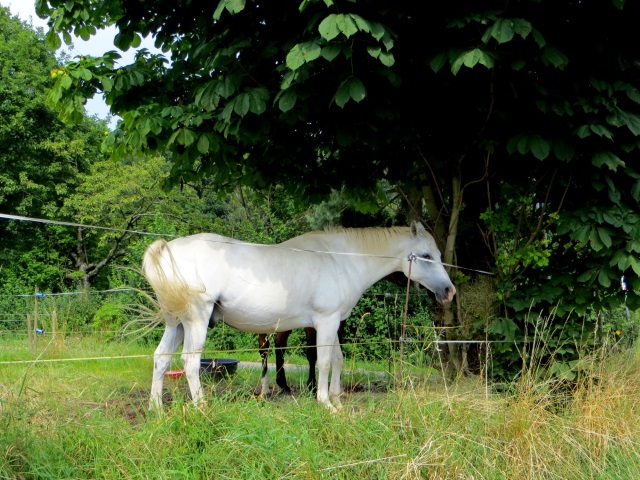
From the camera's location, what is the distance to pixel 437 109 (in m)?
6.14

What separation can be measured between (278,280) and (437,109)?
2260mm

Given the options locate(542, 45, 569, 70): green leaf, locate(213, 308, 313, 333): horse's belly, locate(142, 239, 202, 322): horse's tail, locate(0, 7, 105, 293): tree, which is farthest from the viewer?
locate(0, 7, 105, 293): tree

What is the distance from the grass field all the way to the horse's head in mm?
1363

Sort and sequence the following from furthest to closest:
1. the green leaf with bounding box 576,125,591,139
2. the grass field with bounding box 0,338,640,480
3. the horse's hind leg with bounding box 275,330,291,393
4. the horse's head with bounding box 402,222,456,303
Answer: the horse's hind leg with bounding box 275,330,291,393, the horse's head with bounding box 402,222,456,303, the green leaf with bounding box 576,125,591,139, the grass field with bounding box 0,338,640,480

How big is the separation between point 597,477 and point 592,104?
2.62 metres

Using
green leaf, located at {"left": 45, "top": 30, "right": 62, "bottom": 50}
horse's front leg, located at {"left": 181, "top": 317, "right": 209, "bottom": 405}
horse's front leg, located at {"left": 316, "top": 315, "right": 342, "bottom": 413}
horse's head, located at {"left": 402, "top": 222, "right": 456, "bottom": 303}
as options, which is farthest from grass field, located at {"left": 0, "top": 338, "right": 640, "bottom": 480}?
green leaf, located at {"left": 45, "top": 30, "right": 62, "bottom": 50}

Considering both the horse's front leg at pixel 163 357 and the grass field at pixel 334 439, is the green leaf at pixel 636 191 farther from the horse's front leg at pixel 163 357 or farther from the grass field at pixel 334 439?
the horse's front leg at pixel 163 357

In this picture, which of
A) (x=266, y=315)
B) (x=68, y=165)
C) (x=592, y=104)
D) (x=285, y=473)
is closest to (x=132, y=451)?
(x=285, y=473)

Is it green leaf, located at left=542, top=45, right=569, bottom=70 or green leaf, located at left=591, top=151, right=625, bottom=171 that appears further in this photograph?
green leaf, located at left=591, top=151, right=625, bottom=171

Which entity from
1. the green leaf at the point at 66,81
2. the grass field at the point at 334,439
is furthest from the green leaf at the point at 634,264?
the green leaf at the point at 66,81

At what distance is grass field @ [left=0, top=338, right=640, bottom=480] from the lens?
3.53 m

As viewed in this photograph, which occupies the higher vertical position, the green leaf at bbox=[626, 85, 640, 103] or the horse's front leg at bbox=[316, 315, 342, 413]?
the green leaf at bbox=[626, 85, 640, 103]

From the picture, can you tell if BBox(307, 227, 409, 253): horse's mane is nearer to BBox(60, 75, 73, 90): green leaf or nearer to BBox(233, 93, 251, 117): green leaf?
BBox(233, 93, 251, 117): green leaf

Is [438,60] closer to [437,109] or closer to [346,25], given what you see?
[346,25]
